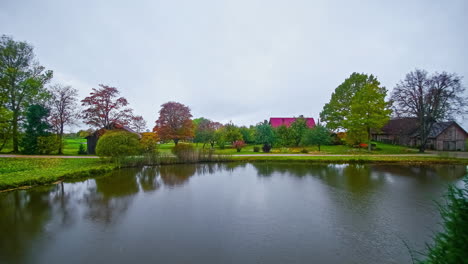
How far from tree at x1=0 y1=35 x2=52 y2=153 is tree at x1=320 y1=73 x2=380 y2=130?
35.6 meters

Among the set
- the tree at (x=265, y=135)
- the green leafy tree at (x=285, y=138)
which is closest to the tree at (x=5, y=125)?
the tree at (x=265, y=135)

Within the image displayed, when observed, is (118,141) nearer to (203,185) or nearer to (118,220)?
(203,185)

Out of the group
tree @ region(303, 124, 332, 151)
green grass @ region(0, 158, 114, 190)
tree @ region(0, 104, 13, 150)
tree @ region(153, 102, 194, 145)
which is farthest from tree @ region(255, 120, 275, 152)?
tree @ region(0, 104, 13, 150)

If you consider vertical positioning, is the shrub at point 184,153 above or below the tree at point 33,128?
below

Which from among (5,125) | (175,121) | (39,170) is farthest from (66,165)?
(175,121)

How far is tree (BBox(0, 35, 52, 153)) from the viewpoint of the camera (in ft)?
59.6

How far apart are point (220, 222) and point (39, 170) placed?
14.1 meters

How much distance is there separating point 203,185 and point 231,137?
59.9 feet

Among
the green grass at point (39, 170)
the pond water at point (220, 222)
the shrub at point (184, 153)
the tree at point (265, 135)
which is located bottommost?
the pond water at point (220, 222)

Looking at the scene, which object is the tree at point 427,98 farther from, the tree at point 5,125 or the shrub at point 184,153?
the tree at point 5,125

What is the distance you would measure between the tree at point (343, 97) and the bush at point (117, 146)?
26.5 m

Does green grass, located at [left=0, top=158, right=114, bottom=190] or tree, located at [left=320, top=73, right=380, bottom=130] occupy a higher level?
tree, located at [left=320, top=73, right=380, bottom=130]

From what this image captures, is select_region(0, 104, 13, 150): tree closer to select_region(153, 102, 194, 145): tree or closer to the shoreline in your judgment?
the shoreline

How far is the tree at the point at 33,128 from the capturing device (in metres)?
18.9
